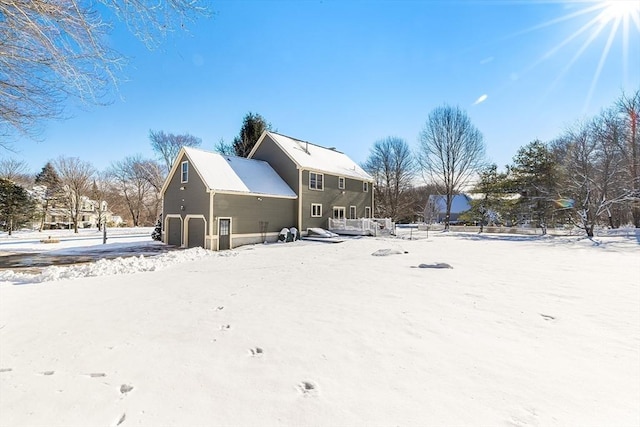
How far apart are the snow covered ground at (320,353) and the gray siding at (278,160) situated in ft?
48.7

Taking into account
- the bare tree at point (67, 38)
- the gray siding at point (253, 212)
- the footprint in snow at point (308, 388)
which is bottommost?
the footprint in snow at point (308, 388)

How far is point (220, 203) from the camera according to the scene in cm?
1717

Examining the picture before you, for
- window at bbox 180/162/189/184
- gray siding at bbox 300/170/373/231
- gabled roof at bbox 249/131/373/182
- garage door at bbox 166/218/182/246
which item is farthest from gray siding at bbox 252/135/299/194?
garage door at bbox 166/218/182/246

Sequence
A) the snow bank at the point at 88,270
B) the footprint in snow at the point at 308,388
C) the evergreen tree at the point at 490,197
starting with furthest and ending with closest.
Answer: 1. the evergreen tree at the point at 490,197
2. the snow bank at the point at 88,270
3. the footprint in snow at the point at 308,388

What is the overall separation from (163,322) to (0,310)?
3534 mm

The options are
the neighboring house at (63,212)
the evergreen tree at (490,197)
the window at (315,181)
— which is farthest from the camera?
the neighboring house at (63,212)

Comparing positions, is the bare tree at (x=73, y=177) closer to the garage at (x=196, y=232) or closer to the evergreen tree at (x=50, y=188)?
the evergreen tree at (x=50, y=188)

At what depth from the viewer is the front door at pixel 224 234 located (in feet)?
56.3

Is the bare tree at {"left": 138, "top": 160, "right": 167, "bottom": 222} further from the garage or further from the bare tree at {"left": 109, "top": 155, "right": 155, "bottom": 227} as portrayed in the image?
the garage

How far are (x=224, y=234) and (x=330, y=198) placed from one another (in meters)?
9.68

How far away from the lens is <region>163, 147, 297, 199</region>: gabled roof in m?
17.6

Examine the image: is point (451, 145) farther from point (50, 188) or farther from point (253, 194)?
point (50, 188)

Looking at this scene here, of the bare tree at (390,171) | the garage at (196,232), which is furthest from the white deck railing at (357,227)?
the bare tree at (390,171)

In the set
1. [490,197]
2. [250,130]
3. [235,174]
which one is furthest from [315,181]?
[490,197]
